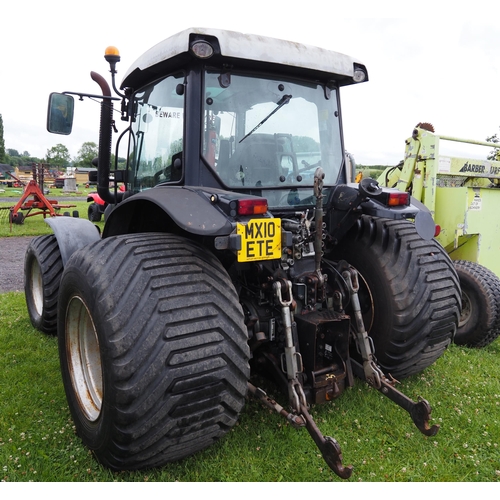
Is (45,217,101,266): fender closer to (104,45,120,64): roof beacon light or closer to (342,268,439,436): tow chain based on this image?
(104,45,120,64): roof beacon light

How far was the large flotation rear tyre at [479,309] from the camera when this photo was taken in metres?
4.13

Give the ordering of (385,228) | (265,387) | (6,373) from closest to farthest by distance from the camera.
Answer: (385,228)
(265,387)
(6,373)

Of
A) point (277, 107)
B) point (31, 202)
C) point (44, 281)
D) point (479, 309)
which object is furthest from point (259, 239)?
point (31, 202)

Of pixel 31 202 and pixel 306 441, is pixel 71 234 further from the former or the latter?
pixel 31 202

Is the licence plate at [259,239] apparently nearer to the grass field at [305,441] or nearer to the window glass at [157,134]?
the window glass at [157,134]

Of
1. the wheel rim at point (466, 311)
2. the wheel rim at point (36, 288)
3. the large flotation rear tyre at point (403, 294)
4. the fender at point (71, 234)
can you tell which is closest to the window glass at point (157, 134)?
the fender at point (71, 234)

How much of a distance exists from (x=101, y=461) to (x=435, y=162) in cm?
462

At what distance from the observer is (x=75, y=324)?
268cm

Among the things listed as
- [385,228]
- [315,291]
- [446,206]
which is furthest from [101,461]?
[446,206]

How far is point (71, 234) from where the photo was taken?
3.76 meters

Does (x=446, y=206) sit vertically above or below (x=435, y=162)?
below

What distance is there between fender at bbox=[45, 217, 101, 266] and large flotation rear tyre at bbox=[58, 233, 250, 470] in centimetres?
150

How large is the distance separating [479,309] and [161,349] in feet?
11.1

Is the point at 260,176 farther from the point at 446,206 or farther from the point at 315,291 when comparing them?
the point at 446,206
